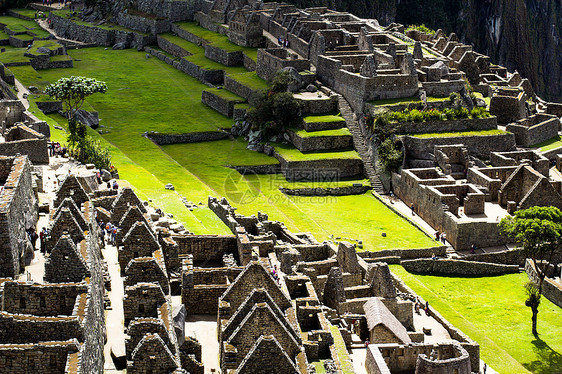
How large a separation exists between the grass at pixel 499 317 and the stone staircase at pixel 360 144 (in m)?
14.8

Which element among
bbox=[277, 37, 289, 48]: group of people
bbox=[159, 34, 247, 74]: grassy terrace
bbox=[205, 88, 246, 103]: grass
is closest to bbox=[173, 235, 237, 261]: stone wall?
bbox=[205, 88, 246, 103]: grass

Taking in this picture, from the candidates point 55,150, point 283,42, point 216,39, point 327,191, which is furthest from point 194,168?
point 216,39

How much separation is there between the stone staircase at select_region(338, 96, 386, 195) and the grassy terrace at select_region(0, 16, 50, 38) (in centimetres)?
5456

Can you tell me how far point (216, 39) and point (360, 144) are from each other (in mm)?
35002

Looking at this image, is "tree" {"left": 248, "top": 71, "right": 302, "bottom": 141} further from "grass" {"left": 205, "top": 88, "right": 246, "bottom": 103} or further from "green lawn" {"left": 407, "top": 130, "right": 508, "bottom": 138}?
"green lawn" {"left": 407, "top": 130, "right": 508, "bottom": 138}

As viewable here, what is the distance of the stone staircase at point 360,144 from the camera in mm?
75875

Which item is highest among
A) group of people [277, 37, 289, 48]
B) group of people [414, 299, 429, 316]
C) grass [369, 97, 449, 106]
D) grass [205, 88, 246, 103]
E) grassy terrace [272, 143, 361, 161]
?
group of people [277, 37, 289, 48]

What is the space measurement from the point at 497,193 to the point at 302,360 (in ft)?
133

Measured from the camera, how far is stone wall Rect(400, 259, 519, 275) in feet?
205

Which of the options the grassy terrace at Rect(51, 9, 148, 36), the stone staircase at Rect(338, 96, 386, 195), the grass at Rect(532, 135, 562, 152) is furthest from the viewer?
the grassy terrace at Rect(51, 9, 148, 36)

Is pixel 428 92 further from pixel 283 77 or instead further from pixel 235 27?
pixel 235 27

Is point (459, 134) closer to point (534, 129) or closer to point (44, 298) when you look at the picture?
point (534, 129)

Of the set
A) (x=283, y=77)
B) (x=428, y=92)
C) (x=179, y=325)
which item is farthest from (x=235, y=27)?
(x=179, y=325)

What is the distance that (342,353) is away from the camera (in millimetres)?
40875
